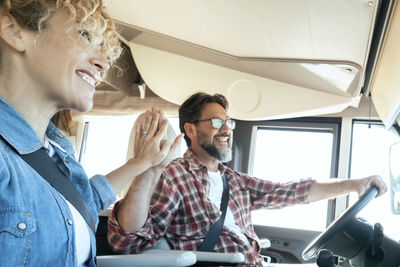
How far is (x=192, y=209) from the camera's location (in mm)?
2162

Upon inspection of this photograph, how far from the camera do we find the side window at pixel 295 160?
3.57 meters

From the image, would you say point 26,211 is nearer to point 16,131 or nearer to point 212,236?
point 16,131

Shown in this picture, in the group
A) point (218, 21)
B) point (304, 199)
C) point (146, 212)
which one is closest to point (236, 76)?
point (218, 21)

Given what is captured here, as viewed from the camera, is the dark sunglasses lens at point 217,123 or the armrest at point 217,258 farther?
the dark sunglasses lens at point 217,123

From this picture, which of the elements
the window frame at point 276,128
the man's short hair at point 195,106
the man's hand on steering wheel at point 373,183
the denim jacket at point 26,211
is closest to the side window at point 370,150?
the window frame at point 276,128

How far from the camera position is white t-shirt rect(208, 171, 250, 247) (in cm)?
226

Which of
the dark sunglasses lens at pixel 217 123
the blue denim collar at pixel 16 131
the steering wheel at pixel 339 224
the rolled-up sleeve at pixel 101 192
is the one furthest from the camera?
the dark sunglasses lens at pixel 217 123

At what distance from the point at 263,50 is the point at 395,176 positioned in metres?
1.13

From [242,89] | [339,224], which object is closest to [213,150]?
[242,89]

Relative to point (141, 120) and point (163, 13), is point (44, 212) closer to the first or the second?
point (141, 120)

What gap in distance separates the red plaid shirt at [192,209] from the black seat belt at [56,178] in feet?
2.11

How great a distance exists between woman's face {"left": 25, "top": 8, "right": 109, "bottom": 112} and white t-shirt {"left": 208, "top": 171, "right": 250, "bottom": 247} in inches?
50.3

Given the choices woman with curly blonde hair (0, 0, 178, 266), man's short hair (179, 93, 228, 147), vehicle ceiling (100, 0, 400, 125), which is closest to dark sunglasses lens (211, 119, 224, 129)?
man's short hair (179, 93, 228, 147)

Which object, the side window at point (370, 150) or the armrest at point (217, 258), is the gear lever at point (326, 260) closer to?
the armrest at point (217, 258)
